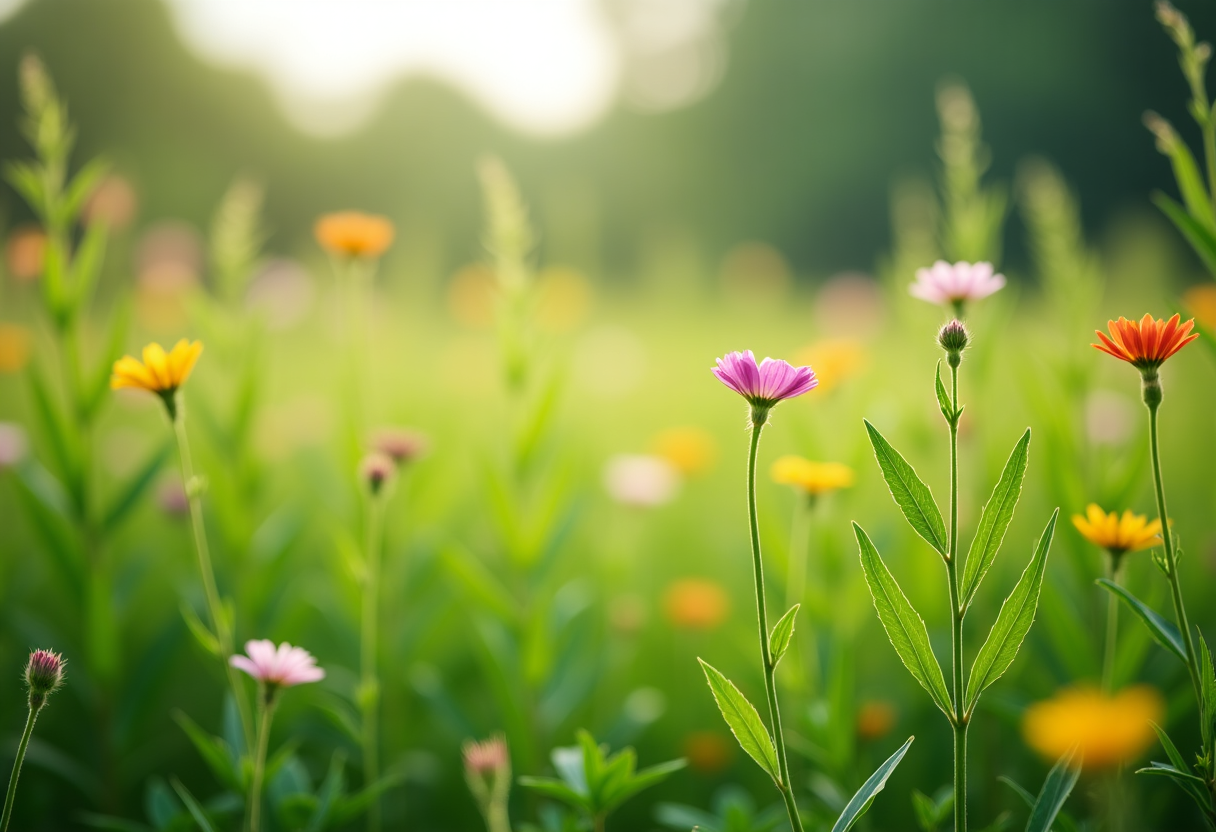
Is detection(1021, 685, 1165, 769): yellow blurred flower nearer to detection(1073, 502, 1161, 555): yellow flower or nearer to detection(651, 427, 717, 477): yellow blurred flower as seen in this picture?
detection(1073, 502, 1161, 555): yellow flower

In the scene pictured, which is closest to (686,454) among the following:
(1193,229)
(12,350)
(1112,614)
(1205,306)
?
(1112,614)

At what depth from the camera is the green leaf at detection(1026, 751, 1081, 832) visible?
668 mm

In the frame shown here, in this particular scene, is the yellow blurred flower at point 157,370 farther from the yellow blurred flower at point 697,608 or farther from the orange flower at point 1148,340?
the yellow blurred flower at point 697,608

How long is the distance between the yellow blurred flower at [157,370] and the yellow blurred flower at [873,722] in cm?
121

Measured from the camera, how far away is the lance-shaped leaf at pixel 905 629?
0.68m

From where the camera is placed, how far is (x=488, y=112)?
39.8 feet

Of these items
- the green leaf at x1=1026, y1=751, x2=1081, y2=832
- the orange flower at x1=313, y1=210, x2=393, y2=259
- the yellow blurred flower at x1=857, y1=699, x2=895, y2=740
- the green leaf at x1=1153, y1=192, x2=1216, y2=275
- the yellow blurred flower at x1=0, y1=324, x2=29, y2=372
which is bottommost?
the yellow blurred flower at x1=857, y1=699, x2=895, y2=740

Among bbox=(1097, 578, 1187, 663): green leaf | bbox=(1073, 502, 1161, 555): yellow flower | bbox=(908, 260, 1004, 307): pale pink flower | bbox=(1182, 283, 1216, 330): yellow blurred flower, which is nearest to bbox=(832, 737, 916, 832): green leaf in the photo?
bbox=(1097, 578, 1187, 663): green leaf

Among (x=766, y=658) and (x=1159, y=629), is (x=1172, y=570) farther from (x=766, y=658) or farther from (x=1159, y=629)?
(x=766, y=658)

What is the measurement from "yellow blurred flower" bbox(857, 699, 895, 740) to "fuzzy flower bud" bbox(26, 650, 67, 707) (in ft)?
3.92

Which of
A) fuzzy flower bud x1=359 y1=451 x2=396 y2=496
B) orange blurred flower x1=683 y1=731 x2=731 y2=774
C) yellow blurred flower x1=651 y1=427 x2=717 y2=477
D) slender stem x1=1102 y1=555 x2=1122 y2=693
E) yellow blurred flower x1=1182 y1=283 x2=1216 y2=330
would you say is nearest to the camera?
slender stem x1=1102 y1=555 x2=1122 y2=693

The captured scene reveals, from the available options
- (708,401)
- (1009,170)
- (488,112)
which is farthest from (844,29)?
(708,401)

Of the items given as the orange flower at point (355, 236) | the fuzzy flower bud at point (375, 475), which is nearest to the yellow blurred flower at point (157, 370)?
the fuzzy flower bud at point (375, 475)

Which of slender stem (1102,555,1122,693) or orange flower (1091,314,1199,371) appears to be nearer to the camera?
orange flower (1091,314,1199,371)
